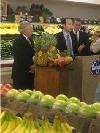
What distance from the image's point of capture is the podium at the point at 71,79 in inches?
223

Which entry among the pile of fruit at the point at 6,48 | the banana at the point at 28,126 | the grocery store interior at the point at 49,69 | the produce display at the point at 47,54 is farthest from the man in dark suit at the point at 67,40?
the banana at the point at 28,126

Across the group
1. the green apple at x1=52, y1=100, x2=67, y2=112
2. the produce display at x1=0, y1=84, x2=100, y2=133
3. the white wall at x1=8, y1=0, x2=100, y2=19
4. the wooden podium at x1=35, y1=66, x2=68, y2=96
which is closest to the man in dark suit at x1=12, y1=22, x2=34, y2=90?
the wooden podium at x1=35, y1=66, x2=68, y2=96

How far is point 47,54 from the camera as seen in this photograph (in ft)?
18.6

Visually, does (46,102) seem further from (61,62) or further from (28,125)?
(61,62)

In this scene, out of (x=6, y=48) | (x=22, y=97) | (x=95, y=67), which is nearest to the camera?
(x=22, y=97)

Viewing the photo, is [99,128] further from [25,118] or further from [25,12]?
[25,12]

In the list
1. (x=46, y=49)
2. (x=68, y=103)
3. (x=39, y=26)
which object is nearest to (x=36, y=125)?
(x=68, y=103)

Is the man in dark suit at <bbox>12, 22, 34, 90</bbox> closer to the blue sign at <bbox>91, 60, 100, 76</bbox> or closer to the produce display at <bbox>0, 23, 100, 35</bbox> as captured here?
the blue sign at <bbox>91, 60, 100, 76</bbox>

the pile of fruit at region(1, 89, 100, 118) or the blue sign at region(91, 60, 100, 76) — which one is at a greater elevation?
the pile of fruit at region(1, 89, 100, 118)

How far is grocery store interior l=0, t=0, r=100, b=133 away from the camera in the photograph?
2129mm

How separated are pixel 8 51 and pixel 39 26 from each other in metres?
1.34

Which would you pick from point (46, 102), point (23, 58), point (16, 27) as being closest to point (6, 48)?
point (16, 27)

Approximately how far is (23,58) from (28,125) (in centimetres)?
399

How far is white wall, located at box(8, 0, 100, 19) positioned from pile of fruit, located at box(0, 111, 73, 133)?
7563mm
